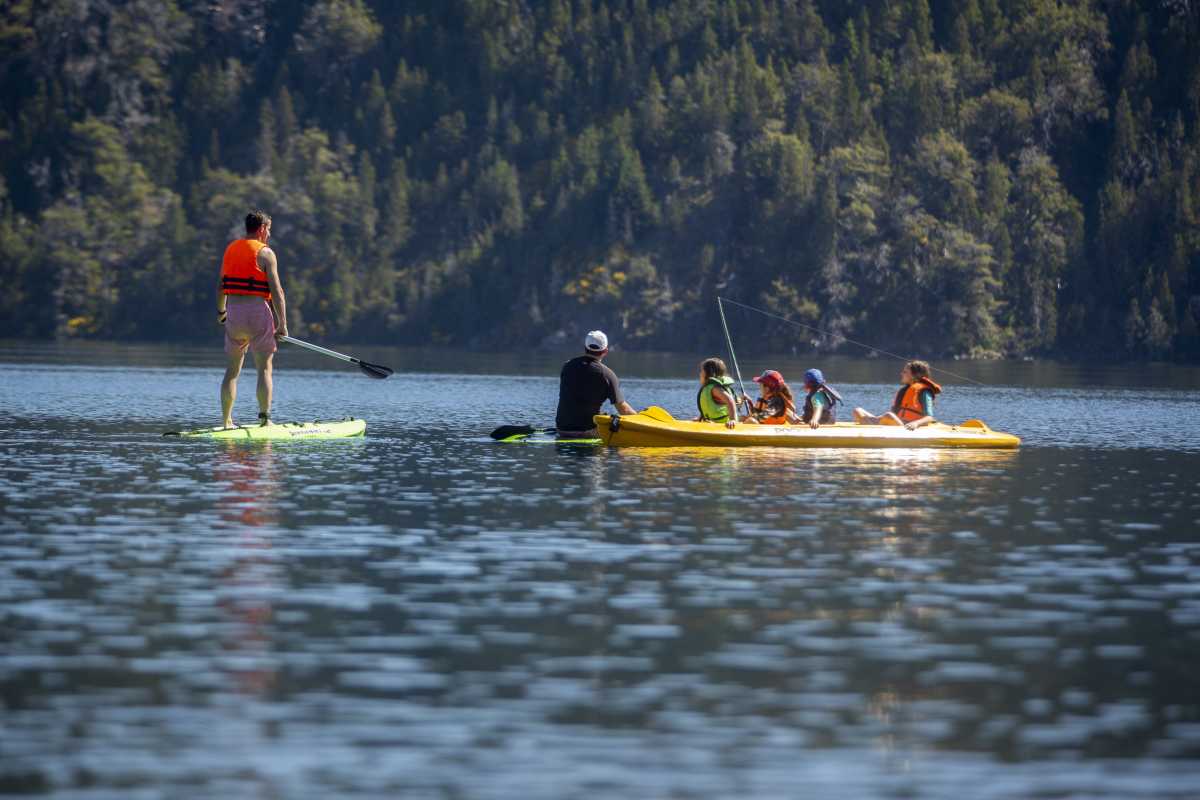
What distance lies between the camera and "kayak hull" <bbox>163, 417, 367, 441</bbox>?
2830 cm

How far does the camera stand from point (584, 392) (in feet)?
97.2

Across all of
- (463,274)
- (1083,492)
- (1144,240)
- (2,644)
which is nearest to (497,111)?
(463,274)

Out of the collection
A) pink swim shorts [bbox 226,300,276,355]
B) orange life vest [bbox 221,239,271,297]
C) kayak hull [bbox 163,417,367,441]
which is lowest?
kayak hull [bbox 163,417,367,441]

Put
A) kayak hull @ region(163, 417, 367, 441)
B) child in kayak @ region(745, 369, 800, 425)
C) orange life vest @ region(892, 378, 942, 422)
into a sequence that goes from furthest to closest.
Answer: orange life vest @ region(892, 378, 942, 422), child in kayak @ region(745, 369, 800, 425), kayak hull @ region(163, 417, 367, 441)

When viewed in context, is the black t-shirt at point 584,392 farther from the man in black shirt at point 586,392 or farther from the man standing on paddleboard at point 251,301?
the man standing on paddleboard at point 251,301

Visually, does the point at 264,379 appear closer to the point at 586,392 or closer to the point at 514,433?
the point at 586,392

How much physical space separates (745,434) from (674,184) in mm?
121715

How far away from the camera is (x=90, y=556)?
53.9 ft

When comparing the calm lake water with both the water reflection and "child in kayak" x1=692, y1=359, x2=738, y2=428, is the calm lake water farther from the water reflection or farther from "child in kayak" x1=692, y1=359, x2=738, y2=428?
"child in kayak" x1=692, y1=359, x2=738, y2=428

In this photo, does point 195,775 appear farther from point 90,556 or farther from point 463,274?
point 463,274

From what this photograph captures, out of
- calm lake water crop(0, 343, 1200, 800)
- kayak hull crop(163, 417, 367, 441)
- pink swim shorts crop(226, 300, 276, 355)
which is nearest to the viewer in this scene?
calm lake water crop(0, 343, 1200, 800)

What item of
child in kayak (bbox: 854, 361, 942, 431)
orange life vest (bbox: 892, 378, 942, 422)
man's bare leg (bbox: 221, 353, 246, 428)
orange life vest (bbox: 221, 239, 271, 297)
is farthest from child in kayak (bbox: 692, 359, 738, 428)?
man's bare leg (bbox: 221, 353, 246, 428)

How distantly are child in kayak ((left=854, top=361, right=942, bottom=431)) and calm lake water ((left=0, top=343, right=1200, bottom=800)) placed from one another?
414 centimetres

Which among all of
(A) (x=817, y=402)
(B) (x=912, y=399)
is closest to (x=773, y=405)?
(A) (x=817, y=402)
